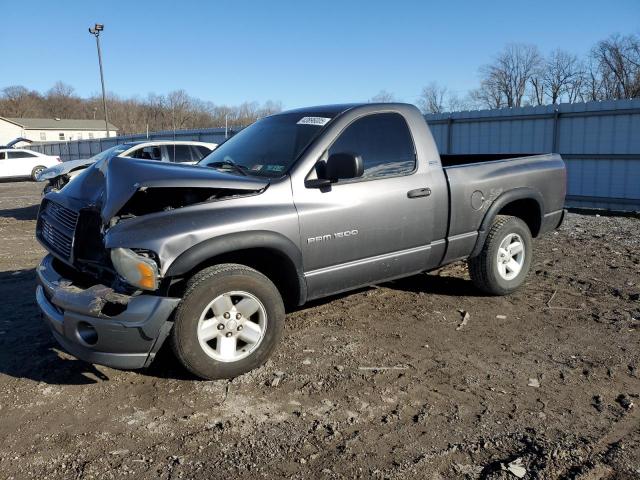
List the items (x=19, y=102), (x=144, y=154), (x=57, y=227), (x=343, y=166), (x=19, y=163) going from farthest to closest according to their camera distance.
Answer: (x=19, y=102) → (x=19, y=163) → (x=144, y=154) → (x=57, y=227) → (x=343, y=166)

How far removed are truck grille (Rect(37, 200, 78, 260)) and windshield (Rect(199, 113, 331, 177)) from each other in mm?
1233

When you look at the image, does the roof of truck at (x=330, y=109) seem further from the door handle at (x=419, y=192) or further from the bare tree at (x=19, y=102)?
the bare tree at (x=19, y=102)

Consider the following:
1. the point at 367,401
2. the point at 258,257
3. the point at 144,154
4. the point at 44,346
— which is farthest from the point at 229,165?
the point at 144,154

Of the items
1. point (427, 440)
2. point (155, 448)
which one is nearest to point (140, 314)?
point (155, 448)

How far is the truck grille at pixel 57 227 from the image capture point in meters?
3.79

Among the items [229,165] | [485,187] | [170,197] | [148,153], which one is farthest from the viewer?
[148,153]

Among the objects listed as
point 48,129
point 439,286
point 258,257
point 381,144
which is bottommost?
point 439,286

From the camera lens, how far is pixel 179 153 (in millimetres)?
12195

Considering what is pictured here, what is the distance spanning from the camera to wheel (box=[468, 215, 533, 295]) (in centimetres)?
528

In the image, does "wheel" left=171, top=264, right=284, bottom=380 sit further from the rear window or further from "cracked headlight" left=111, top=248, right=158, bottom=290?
the rear window

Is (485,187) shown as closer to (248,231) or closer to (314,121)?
(314,121)

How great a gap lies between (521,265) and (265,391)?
3301 millimetres

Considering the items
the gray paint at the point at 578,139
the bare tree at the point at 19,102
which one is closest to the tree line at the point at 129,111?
the bare tree at the point at 19,102

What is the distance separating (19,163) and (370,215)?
26.5 m
